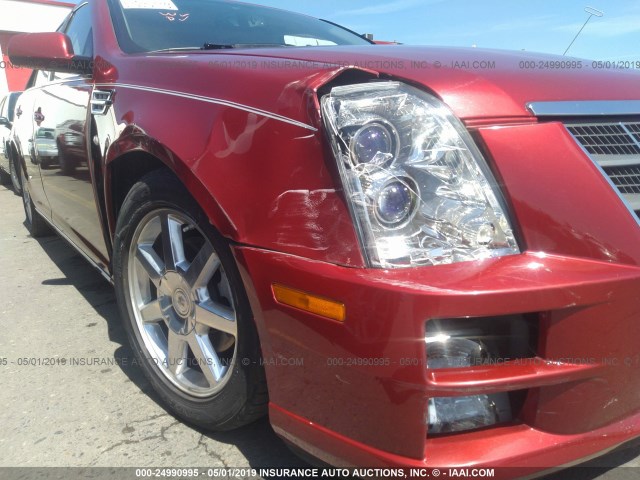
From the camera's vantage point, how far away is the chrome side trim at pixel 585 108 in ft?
4.73

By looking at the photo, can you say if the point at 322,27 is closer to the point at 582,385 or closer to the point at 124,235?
the point at 124,235

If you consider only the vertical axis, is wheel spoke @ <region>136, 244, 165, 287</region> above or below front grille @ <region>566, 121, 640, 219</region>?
below

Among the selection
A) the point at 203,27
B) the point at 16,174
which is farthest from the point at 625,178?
the point at 16,174

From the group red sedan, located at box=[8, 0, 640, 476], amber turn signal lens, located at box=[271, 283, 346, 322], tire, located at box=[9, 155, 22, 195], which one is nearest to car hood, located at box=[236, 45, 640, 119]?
red sedan, located at box=[8, 0, 640, 476]

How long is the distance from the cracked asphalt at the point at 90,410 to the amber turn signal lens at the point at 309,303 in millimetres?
724

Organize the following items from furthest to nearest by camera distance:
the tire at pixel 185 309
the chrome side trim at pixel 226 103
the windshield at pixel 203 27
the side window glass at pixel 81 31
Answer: the side window glass at pixel 81 31, the windshield at pixel 203 27, the tire at pixel 185 309, the chrome side trim at pixel 226 103

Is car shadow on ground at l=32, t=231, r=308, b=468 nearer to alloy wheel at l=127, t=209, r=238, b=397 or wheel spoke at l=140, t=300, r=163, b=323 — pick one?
alloy wheel at l=127, t=209, r=238, b=397

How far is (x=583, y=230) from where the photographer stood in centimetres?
135

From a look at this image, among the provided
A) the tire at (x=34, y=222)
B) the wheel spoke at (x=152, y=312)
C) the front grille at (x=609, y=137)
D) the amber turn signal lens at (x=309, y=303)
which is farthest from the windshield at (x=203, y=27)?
the tire at (x=34, y=222)

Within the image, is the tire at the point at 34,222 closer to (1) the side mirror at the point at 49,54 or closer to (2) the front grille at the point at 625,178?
(1) the side mirror at the point at 49,54

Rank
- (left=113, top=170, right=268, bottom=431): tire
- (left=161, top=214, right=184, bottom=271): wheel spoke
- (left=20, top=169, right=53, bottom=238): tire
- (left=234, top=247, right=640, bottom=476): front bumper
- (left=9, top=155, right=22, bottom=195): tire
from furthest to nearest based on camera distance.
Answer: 1. (left=9, top=155, right=22, bottom=195): tire
2. (left=20, top=169, right=53, bottom=238): tire
3. (left=161, top=214, right=184, bottom=271): wheel spoke
4. (left=113, top=170, right=268, bottom=431): tire
5. (left=234, top=247, right=640, bottom=476): front bumper

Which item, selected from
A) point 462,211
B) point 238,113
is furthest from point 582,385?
point 238,113

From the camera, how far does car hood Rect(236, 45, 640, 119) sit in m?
1.41

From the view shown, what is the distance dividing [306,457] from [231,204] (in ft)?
2.42
